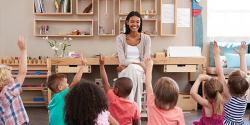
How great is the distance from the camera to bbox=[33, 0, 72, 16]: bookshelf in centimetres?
666

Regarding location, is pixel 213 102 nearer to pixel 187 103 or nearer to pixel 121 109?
pixel 121 109

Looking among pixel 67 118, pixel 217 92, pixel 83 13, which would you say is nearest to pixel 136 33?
pixel 217 92

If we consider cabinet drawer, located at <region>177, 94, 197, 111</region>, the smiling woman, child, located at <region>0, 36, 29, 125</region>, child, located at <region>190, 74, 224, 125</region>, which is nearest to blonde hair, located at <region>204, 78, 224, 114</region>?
child, located at <region>190, 74, 224, 125</region>

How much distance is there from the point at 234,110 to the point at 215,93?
0.24 m

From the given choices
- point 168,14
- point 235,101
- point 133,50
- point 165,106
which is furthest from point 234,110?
point 168,14

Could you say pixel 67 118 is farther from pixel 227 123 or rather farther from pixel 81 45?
pixel 81 45

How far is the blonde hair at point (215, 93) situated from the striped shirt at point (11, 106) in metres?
1.32

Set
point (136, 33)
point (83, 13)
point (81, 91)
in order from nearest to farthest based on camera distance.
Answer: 1. point (81, 91)
2. point (136, 33)
3. point (83, 13)

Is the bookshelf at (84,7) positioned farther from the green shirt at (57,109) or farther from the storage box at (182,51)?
the green shirt at (57,109)

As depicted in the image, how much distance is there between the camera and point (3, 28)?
6.77 metres

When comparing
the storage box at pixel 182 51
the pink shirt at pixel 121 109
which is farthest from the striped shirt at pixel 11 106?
the storage box at pixel 182 51

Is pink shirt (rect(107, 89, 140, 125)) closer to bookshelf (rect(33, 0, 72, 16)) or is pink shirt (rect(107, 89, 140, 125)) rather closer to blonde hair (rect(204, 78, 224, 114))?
blonde hair (rect(204, 78, 224, 114))

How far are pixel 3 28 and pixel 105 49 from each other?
1.84 m

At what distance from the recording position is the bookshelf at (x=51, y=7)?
666 centimetres
